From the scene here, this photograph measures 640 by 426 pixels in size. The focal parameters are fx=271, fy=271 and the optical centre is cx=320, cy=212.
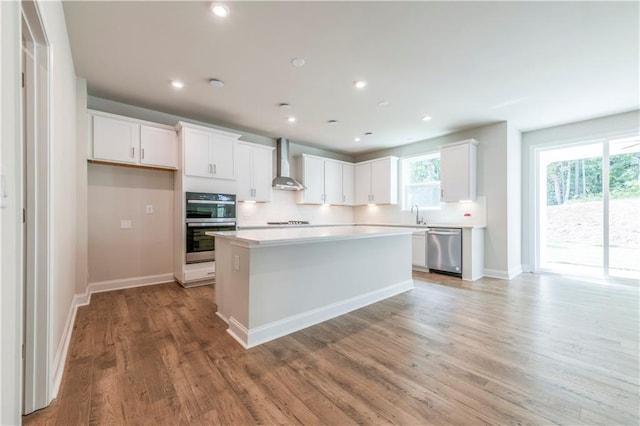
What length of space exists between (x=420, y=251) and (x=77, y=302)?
5.26 meters

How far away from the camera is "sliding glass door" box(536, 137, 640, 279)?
167 inches

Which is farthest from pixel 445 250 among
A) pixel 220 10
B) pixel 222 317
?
pixel 220 10

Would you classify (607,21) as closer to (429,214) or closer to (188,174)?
(429,214)

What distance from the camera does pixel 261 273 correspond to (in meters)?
2.35

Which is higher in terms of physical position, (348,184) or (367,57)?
(367,57)

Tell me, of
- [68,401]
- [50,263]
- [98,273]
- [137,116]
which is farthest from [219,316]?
[137,116]

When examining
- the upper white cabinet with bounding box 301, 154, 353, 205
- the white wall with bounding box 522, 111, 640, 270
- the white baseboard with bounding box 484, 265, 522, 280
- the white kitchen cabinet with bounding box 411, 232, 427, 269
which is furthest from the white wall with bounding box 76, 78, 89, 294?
the white wall with bounding box 522, 111, 640, 270

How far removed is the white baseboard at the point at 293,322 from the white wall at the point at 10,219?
1.35 meters

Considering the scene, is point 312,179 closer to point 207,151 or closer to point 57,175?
point 207,151

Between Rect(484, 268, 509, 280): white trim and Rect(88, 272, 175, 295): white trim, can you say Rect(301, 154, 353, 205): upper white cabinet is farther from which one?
Rect(484, 268, 509, 280): white trim

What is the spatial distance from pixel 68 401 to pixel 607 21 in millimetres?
4766

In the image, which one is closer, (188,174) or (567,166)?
(188,174)

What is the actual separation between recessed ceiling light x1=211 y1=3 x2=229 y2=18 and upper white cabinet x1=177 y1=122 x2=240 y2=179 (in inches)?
89.6

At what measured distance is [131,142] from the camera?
12.5ft
